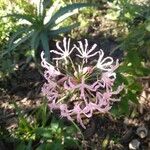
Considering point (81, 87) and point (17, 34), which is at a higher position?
point (17, 34)

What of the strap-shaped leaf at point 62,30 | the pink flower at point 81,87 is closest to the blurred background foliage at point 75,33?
the strap-shaped leaf at point 62,30

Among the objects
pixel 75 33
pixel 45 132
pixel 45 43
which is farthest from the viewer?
pixel 75 33

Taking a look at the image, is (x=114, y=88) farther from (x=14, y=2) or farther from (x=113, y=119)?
(x=14, y=2)

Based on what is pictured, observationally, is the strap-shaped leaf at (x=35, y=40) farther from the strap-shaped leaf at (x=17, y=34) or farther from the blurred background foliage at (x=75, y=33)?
the strap-shaped leaf at (x=17, y=34)

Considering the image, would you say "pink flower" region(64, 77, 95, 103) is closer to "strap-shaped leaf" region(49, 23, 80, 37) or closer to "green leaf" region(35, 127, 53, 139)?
"green leaf" region(35, 127, 53, 139)

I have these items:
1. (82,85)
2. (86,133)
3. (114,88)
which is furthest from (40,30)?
(82,85)

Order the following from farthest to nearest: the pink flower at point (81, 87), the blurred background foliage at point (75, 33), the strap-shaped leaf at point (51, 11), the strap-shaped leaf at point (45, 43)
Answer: the strap-shaped leaf at point (51, 11) < the strap-shaped leaf at point (45, 43) < the blurred background foliage at point (75, 33) < the pink flower at point (81, 87)

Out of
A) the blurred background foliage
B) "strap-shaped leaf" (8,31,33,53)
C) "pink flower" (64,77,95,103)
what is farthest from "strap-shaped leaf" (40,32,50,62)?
"pink flower" (64,77,95,103)

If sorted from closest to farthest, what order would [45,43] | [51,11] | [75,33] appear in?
[45,43] → [75,33] → [51,11]

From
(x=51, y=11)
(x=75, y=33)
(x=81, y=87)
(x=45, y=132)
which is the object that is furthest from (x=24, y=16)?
(x=81, y=87)

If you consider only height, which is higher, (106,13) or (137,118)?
(106,13)

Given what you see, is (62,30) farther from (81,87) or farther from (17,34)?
(81,87)
